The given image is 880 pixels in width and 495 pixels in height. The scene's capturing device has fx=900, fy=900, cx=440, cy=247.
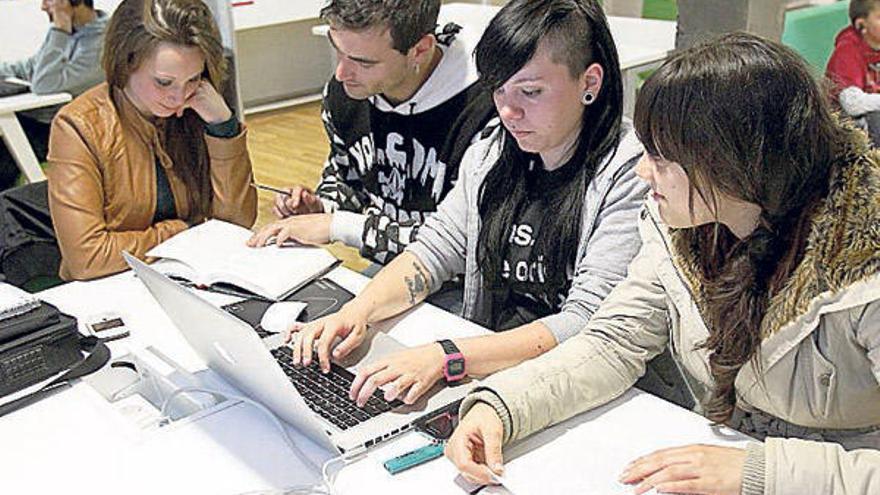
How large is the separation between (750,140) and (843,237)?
16 cm

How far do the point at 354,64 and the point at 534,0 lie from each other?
49 centimetres

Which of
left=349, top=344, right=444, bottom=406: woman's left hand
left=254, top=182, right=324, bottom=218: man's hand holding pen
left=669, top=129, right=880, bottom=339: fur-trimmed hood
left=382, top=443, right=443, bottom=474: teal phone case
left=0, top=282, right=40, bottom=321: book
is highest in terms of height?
left=669, top=129, right=880, bottom=339: fur-trimmed hood

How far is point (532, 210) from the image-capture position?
5.11 feet

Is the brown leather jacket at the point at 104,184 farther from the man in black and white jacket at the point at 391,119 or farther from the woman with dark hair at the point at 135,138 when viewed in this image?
the man in black and white jacket at the point at 391,119

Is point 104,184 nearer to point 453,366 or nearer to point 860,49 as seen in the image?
point 453,366

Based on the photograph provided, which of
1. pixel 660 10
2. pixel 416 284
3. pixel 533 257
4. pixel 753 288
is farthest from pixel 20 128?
pixel 660 10

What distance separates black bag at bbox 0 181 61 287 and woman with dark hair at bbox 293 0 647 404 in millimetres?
999

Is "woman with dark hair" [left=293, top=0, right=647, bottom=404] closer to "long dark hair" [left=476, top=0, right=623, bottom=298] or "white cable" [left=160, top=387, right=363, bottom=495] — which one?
"long dark hair" [left=476, top=0, right=623, bottom=298]

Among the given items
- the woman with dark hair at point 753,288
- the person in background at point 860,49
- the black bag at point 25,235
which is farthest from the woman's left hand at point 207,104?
the person in background at point 860,49

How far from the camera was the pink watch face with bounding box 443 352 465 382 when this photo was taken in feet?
4.08

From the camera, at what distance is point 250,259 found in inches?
65.4

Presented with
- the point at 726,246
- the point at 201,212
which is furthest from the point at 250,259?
the point at 726,246

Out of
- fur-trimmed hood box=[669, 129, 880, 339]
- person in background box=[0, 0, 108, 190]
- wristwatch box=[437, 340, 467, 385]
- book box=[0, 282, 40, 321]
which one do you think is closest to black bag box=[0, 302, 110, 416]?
book box=[0, 282, 40, 321]

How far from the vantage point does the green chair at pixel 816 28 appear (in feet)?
10.7
